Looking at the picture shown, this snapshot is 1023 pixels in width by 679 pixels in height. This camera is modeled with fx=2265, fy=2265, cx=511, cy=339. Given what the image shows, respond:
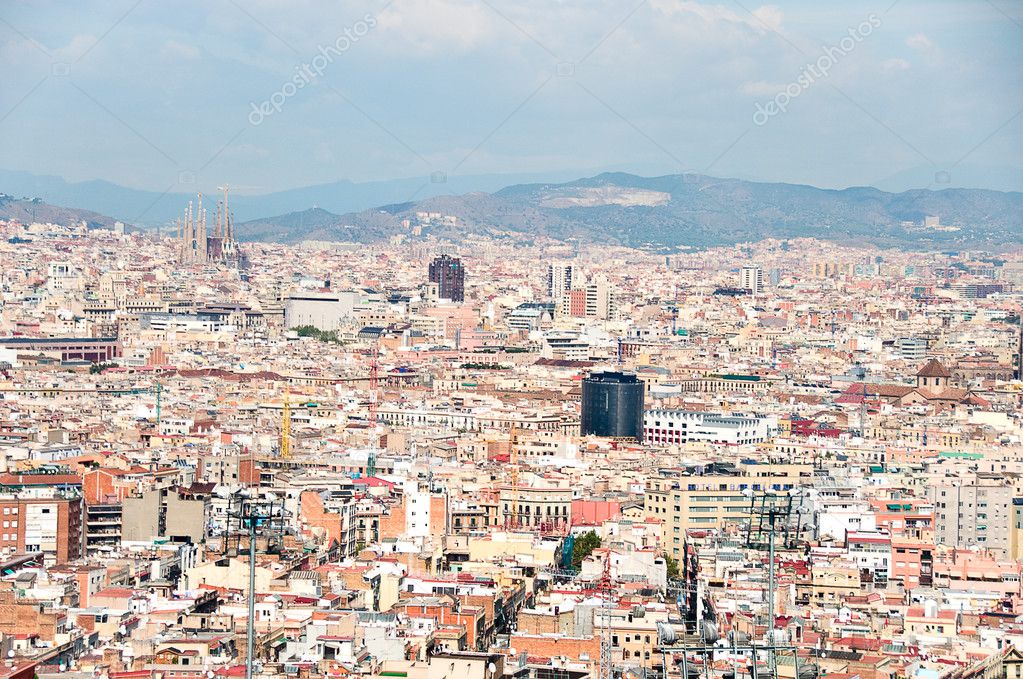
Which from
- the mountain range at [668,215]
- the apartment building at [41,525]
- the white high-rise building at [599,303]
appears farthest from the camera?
the mountain range at [668,215]

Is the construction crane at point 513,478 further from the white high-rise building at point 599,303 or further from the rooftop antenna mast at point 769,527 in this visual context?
the white high-rise building at point 599,303

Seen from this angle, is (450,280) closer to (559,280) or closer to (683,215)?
(559,280)

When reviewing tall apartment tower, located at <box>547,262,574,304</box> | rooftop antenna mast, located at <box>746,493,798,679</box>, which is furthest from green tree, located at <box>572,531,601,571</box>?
tall apartment tower, located at <box>547,262,574,304</box>

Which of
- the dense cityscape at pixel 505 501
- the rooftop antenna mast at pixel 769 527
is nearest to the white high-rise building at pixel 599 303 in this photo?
the dense cityscape at pixel 505 501

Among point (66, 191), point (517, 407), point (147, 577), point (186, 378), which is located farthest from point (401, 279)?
point (147, 577)

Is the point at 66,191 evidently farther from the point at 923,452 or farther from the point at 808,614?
the point at 808,614

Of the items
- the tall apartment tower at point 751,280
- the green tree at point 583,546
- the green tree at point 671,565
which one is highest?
the tall apartment tower at point 751,280

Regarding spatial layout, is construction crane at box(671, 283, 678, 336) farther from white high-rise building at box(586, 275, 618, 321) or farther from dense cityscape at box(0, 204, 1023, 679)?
white high-rise building at box(586, 275, 618, 321)
